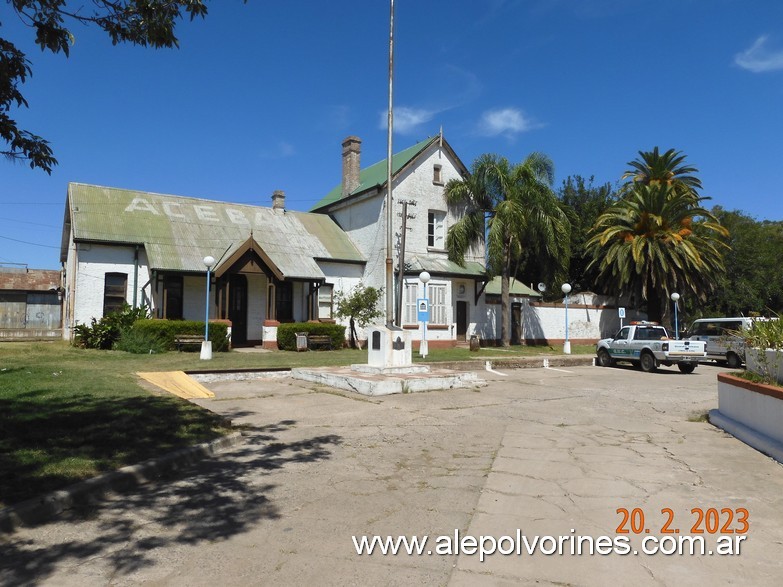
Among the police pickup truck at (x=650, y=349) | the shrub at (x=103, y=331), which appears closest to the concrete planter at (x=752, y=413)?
the police pickup truck at (x=650, y=349)

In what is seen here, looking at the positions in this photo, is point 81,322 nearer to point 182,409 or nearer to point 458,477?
point 182,409

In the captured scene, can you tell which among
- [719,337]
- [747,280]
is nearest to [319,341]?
[719,337]

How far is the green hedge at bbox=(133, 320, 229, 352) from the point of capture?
21.2 meters

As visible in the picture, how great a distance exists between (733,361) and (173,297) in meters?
23.7

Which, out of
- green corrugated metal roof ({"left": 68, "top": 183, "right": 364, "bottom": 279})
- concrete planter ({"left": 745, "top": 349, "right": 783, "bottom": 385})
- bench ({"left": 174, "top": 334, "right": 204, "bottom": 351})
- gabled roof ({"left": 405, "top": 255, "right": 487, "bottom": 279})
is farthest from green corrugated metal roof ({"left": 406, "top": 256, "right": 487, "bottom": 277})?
concrete planter ({"left": 745, "top": 349, "right": 783, "bottom": 385})

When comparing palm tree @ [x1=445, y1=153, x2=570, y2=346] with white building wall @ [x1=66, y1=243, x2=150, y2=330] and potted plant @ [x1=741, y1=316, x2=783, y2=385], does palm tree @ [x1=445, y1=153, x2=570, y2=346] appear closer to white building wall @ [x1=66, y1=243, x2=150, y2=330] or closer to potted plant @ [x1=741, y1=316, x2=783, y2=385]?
white building wall @ [x1=66, y1=243, x2=150, y2=330]

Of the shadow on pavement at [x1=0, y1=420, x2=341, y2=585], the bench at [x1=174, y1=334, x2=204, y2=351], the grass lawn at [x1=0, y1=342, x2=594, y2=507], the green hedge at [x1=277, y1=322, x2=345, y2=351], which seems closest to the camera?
the shadow on pavement at [x1=0, y1=420, x2=341, y2=585]

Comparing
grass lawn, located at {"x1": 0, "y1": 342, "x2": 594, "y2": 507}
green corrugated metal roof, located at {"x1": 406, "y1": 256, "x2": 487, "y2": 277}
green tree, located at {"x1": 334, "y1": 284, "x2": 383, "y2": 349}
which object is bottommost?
grass lawn, located at {"x1": 0, "y1": 342, "x2": 594, "y2": 507}

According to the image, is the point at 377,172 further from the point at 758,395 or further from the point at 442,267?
the point at 758,395

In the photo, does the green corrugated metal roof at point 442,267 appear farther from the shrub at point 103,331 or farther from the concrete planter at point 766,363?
the concrete planter at point 766,363

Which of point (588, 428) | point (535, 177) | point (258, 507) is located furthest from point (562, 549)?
point (535, 177)

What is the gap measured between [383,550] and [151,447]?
359cm

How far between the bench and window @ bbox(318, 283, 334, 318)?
7.53 meters

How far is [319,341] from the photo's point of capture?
25297mm
